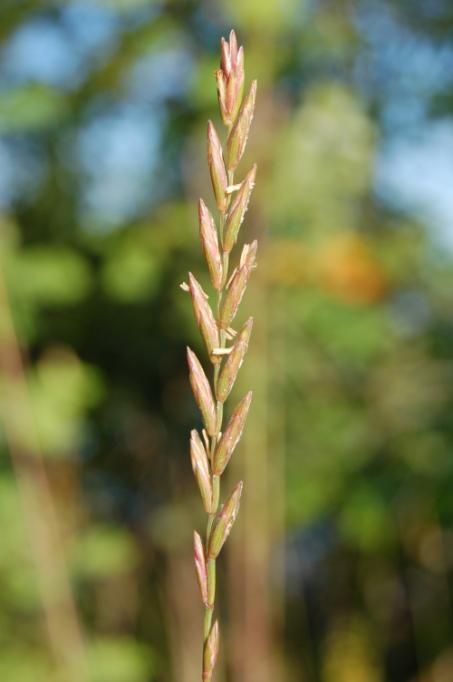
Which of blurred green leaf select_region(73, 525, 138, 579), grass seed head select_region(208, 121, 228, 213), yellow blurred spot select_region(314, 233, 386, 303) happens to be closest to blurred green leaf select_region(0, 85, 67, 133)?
yellow blurred spot select_region(314, 233, 386, 303)

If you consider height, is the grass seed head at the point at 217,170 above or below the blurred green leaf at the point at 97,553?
above

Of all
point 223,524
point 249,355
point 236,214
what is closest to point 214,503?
point 223,524

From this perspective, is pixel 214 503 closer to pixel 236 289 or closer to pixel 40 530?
pixel 236 289

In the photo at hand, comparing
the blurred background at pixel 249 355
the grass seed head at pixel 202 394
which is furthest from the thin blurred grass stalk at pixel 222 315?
the blurred background at pixel 249 355

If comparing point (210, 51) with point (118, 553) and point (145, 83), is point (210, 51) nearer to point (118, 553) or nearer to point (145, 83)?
point (145, 83)

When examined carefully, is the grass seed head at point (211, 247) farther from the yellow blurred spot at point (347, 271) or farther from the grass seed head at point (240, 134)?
the yellow blurred spot at point (347, 271)

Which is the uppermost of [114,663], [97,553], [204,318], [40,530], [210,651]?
[204,318]

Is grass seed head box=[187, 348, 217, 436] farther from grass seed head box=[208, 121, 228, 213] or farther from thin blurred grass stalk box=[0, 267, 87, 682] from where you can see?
thin blurred grass stalk box=[0, 267, 87, 682]
